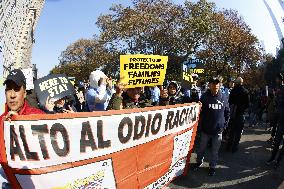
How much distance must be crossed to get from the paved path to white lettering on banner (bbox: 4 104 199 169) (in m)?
2.68

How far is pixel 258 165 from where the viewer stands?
9547 millimetres

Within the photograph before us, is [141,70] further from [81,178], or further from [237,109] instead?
[237,109]

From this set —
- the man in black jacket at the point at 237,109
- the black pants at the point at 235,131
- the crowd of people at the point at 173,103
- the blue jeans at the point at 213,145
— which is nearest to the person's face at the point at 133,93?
the crowd of people at the point at 173,103

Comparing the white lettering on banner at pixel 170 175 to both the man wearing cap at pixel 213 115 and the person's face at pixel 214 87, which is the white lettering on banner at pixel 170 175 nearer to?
the man wearing cap at pixel 213 115

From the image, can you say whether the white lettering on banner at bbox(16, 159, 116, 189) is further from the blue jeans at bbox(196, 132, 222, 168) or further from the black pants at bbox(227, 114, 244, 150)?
the black pants at bbox(227, 114, 244, 150)

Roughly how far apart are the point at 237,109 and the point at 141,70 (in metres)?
4.69

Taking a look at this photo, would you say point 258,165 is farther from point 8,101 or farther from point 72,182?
point 8,101

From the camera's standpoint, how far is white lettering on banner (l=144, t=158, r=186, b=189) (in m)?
6.22

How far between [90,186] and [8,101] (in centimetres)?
127

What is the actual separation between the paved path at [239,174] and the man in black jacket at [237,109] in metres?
0.34

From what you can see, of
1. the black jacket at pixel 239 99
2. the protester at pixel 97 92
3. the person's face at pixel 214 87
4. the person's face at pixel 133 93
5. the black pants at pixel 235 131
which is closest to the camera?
the person's face at pixel 133 93

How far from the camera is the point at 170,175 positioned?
684 cm

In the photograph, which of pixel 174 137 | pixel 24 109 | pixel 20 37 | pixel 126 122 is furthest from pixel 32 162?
pixel 20 37

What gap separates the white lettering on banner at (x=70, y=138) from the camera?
379 cm
